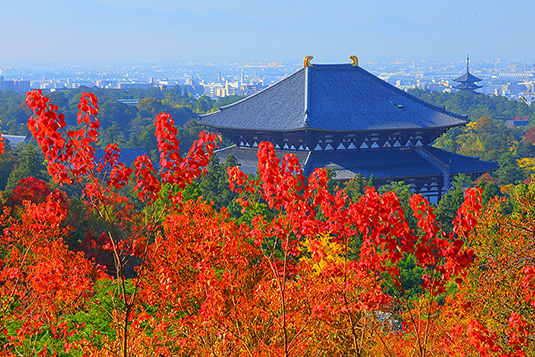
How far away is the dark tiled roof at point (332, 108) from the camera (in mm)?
32781

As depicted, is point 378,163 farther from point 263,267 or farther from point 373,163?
point 263,267

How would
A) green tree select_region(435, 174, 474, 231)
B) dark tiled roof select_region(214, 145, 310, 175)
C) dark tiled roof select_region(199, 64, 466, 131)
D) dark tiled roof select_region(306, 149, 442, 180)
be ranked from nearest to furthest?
green tree select_region(435, 174, 474, 231)
dark tiled roof select_region(306, 149, 442, 180)
dark tiled roof select_region(199, 64, 466, 131)
dark tiled roof select_region(214, 145, 310, 175)

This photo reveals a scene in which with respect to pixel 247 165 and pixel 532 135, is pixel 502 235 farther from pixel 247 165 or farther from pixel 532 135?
pixel 532 135

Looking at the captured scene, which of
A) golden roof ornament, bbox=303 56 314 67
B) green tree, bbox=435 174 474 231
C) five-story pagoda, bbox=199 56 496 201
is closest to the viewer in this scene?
green tree, bbox=435 174 474 231

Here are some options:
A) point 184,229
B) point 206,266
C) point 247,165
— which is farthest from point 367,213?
point 247,165

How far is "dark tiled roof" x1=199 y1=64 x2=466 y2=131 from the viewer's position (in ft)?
108

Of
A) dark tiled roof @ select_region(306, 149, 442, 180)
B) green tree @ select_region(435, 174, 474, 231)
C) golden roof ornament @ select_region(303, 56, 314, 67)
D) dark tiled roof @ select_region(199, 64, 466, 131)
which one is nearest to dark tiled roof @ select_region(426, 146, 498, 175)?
dark tiled roof @ select_region(306, 149, 442, 180)

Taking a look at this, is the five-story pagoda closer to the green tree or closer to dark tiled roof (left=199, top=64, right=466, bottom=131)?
dark tiled roof (left=199, top=64, right=466, bottom=131)

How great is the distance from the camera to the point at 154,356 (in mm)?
8180

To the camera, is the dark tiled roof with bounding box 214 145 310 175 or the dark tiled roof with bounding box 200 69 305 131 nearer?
the dark tiled roof with bounding box 214 145 310 175

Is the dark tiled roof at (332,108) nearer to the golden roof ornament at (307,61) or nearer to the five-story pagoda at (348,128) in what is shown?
the five-story pagoda at (348,128)

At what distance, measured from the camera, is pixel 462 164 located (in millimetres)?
33906

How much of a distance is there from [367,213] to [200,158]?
1.66 meters

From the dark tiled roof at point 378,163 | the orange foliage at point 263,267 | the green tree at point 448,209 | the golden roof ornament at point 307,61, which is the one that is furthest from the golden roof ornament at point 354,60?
the orange foliage at point 263,267
